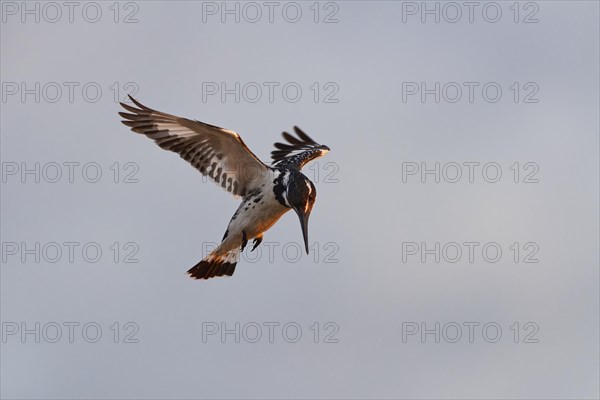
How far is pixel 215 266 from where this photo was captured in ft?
47.0

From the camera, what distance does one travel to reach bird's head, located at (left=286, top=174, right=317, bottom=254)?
12688 millimetres

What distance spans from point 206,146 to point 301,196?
4.25 feet

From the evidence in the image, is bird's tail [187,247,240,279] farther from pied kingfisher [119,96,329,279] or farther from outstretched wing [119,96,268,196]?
outstretched wing [119,96,268,196]

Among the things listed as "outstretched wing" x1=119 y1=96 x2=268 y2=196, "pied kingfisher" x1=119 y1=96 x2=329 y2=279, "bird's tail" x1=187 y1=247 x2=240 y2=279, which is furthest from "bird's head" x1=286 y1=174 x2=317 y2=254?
"bird's tail" x1=187 y1=247 x2=240 y2=279

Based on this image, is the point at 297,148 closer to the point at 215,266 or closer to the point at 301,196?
the point at 215,266

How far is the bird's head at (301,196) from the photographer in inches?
500

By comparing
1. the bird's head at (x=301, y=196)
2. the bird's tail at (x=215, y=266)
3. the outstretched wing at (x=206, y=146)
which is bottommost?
the bird's tail at (x=215, y=266)

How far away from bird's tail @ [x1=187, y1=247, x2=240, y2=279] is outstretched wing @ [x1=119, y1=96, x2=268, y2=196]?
97cm

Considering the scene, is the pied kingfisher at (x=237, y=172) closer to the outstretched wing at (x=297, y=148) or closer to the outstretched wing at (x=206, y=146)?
the outstretched wing at (x=206, y=146)

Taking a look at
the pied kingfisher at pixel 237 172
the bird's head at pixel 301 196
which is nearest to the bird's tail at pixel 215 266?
the pied kingfisher at pixel 237 172

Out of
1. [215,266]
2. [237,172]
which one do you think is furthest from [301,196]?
[215,266]

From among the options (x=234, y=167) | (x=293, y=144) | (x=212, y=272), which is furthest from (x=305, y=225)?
(x=293, y=144)

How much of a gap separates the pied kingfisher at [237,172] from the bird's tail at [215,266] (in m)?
0.38

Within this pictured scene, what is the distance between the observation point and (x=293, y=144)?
15828mm
